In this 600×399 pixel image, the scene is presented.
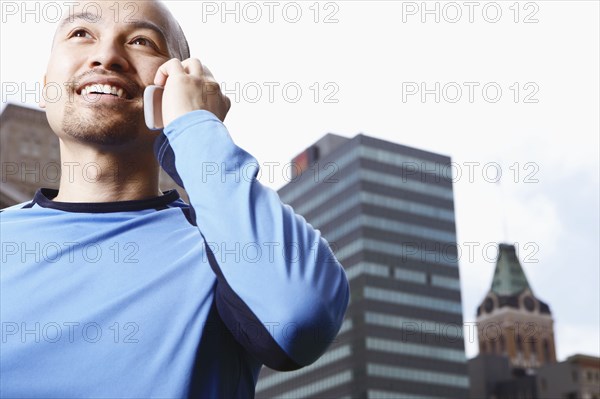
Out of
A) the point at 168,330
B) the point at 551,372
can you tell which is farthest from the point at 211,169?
the point at 551,372

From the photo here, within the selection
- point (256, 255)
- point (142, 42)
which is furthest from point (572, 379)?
point (256, 255)

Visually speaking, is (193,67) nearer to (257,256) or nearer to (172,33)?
(172,33)

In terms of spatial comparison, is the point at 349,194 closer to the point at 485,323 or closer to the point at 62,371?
the point at 485,323

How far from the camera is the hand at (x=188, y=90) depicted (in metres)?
2.13

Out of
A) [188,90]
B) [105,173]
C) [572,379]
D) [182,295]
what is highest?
[572,379]

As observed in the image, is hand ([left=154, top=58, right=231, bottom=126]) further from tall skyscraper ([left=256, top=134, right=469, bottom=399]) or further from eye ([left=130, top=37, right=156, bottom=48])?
tall skyscraper ([left=256, top=134, right=469, bottom=399])

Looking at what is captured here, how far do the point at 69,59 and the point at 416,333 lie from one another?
315 feet

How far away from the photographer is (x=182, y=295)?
2127 millimetres

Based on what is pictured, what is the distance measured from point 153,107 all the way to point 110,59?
0.82 ft

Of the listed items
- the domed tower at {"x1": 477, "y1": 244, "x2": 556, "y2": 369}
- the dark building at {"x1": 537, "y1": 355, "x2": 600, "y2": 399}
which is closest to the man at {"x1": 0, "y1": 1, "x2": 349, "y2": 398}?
the dark building at {"x1": 537, "y1": 355, "x2": 600, "y2": 399}

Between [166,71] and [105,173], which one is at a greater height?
[166,71]

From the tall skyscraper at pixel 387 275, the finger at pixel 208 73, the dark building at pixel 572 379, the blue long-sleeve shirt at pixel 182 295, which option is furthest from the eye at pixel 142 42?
the dark building at pixel 572 379

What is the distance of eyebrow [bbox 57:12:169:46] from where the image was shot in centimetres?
243

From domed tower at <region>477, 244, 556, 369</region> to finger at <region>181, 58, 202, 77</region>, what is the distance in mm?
145671
